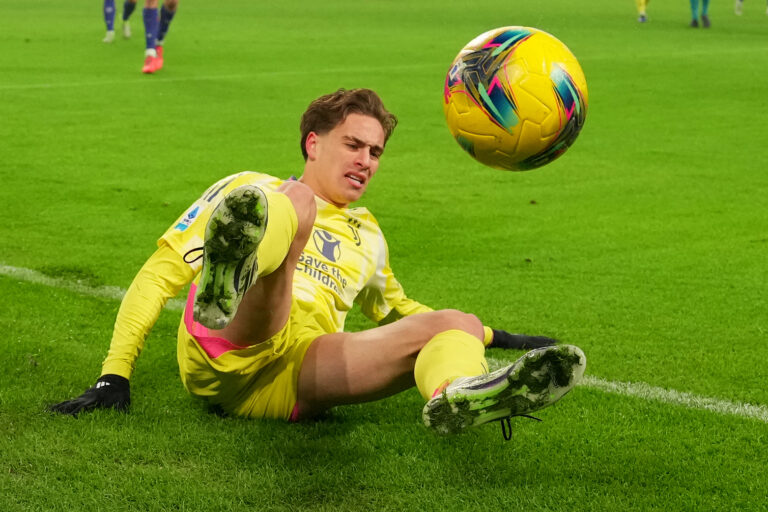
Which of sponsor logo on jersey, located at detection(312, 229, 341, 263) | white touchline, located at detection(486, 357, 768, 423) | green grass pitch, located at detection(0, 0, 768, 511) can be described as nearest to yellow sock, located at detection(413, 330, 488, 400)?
green grass pitch, located at detection(0, 0, 768, 511)

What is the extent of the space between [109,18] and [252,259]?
15.4 meters

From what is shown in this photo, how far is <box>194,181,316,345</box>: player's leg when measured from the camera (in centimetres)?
273

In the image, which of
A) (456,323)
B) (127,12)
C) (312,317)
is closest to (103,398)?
(312,317)

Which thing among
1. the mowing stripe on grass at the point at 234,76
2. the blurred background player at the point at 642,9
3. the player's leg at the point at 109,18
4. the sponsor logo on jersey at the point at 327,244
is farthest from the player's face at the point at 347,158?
the blurred background player at the point at 642,9

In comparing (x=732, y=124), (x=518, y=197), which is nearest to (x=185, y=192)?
(x=518, y=197)

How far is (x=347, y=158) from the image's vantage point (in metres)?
3.98

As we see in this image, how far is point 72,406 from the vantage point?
3678 millimetres

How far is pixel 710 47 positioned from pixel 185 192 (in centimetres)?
1337

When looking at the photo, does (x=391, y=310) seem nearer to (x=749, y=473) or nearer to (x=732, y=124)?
(x=749, y=473)

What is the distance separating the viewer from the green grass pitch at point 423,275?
3258 millimetres

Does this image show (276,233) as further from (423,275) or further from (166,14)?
(166,14)

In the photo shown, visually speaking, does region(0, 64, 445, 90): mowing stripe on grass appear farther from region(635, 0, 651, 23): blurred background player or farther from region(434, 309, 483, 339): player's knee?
region(434, 309, 483, 339): player's knee

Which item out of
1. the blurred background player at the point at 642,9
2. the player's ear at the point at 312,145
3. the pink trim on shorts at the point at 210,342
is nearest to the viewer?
the pink trim on shorts at the point at 210,342

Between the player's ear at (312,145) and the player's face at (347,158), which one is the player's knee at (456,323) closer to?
the player's face at (347,158)
